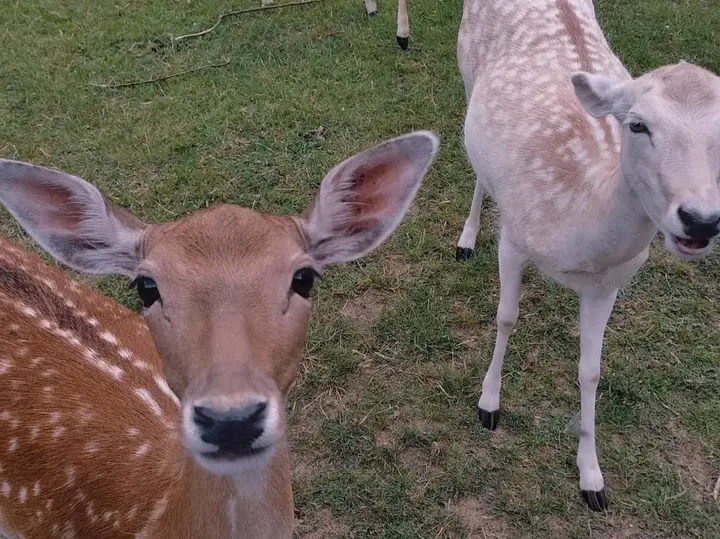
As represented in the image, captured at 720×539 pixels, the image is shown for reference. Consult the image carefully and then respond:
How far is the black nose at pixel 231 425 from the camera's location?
1493mm

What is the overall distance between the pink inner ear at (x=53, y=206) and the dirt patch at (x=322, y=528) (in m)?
1.82

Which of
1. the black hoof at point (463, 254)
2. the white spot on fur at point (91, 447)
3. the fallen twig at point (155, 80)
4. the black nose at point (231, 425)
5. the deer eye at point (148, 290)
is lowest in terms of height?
the black hoof at point (463, 254)

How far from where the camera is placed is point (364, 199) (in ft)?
6.71

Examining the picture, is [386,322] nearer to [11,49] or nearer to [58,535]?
[58,535]

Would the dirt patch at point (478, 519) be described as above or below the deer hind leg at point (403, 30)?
below

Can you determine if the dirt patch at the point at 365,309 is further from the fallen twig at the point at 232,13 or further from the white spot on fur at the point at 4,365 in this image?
Answer: the fallen twig at the point at 232,13

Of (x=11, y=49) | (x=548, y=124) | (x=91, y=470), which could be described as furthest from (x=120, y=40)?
(x=91, y=470)

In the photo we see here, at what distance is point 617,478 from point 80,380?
248 cm

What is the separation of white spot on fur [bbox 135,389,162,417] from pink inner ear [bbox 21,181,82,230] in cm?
76

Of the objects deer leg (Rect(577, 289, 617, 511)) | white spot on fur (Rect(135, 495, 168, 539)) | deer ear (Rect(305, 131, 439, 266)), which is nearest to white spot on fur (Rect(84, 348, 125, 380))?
white spot on fur (Rect(135, 495, 168, 539))

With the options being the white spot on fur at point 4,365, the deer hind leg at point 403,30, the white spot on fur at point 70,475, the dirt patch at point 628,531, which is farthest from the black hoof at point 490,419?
Result: the deer hind leg at point 403,30

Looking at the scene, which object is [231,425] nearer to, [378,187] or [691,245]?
[378,187]

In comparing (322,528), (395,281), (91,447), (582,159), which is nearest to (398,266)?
(395,281)

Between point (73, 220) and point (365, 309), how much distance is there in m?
2.27
